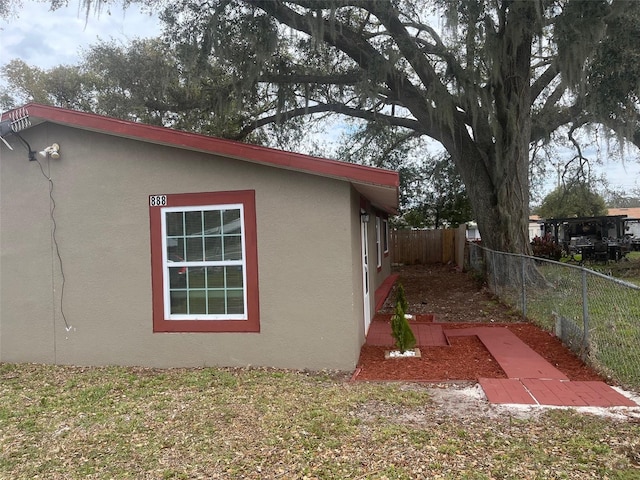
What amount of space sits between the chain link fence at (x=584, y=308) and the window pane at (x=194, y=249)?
481 centimetres

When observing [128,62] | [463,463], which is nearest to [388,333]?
[463,463]

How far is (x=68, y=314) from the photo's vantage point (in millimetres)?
6410

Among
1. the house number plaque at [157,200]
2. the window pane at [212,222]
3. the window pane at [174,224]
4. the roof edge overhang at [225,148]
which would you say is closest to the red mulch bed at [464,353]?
the roof edge overhang at [225,148]

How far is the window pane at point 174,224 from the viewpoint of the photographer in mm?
6121

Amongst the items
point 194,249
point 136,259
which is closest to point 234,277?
point 194,249

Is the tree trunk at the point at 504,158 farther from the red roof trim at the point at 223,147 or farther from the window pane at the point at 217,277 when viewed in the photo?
the window pane at the point at 217,277

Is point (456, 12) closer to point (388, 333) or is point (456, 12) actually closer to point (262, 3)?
point (262, 3)

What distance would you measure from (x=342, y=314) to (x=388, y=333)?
2.37 meters

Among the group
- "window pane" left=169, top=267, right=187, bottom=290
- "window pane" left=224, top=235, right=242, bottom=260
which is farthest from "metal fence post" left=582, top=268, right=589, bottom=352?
"window pane" left=169, top=267, right=187, bottom=290

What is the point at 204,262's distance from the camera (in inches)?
238

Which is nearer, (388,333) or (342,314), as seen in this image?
(342,314)

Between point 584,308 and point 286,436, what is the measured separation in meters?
4.22

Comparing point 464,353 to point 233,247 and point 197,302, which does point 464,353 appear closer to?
point 233,247

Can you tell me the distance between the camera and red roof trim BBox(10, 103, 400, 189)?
543cm
